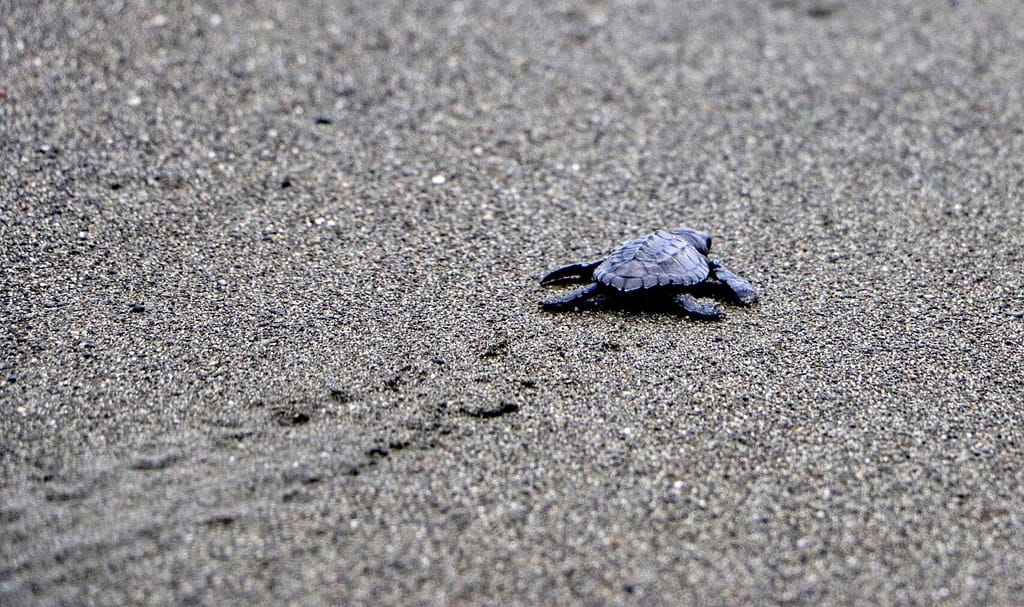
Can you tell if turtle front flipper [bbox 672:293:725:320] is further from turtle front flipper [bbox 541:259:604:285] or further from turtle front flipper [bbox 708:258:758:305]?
turtle front flipper [bbox 541:259:604:285]

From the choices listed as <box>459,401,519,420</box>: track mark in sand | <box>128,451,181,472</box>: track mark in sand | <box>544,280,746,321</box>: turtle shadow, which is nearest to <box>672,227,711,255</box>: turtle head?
<box>544,280,746,321</box>: turtle shadow

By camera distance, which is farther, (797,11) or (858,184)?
(797,11)

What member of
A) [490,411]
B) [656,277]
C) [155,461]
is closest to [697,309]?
[656,277]

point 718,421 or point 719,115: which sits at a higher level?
point 719,115

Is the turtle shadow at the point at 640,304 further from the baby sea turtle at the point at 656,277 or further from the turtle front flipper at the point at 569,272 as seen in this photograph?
the turtle front flipper at the point at 569,272

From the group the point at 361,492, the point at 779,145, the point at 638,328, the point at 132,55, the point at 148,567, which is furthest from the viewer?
the point at 132,55

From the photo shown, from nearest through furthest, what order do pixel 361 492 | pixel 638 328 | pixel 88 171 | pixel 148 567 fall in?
pixel 148 567, pixel 361 492, pixel 638 328, pixel 88 171

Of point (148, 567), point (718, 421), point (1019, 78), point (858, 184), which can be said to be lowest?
point (148, 567)

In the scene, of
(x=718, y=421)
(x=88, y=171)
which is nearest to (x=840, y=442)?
(x=718, y=421)

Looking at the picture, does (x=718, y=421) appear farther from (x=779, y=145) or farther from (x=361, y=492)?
(x=779, y=145)
